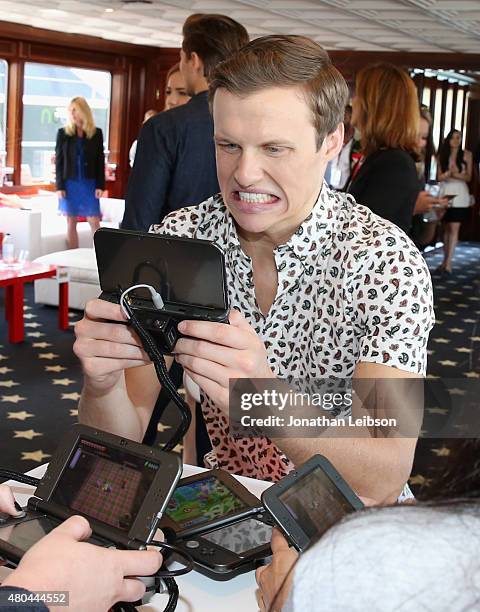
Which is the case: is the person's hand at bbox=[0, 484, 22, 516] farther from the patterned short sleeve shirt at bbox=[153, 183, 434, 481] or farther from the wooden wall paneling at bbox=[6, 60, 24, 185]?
the wooden wall paneling at bbox=[6, 60, 24, 185]

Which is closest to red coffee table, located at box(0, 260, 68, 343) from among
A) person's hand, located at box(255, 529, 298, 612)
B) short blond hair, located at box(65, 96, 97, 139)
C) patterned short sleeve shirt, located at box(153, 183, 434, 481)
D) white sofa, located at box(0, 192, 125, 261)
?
white sofa, located at box(0, 192, 125, 261)

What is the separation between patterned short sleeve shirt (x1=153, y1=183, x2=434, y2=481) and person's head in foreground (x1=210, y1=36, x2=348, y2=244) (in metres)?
0.11

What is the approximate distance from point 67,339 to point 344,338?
505 cm

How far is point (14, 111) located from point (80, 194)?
2.09 meters

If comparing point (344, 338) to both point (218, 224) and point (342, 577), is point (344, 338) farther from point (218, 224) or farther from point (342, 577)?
point (342, 577)

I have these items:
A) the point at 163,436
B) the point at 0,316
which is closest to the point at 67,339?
the point at 0,316

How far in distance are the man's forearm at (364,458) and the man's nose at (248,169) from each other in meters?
0.50

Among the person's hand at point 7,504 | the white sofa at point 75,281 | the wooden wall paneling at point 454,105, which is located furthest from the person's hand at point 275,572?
the wooden wall paneling at point 454,105

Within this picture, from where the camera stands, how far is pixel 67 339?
21.6 feet

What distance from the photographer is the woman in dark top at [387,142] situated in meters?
3.65

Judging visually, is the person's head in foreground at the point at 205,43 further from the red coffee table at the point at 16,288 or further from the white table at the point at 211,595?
the red coffee table at the point at 16,288

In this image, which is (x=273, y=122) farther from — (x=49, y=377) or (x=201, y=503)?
(x=49, y=377)

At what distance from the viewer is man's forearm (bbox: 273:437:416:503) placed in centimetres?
162

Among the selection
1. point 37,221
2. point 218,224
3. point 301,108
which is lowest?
point 37,221
